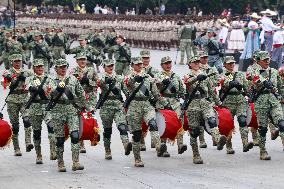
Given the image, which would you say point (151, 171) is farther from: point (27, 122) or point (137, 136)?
point (27, 122)

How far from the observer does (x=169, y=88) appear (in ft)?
64.5

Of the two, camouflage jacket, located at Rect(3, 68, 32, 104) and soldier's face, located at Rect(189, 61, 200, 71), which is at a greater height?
soldier's face, located at Rect(189, 61, 200, 71)

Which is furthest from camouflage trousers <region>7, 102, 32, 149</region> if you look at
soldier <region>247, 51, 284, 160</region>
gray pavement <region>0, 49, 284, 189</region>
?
soldier <region>247, 51, 284, 160</region>

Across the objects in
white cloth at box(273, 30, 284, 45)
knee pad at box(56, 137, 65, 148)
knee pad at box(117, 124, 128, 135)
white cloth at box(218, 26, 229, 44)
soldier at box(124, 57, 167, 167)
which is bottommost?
knee pad at box(56, 137, 65, 148)

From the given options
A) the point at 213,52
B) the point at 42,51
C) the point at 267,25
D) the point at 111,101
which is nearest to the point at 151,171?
the point at 111,101

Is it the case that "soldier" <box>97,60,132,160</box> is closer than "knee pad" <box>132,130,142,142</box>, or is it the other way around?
"knee pad" <box>132,130,142,142</box>

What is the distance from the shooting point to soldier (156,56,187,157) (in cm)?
1939

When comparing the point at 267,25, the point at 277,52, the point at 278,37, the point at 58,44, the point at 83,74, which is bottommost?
the point at 83,74

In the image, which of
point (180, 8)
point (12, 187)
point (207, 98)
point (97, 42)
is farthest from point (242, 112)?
point (180, 8)

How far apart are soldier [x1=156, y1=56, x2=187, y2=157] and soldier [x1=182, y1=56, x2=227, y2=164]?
41 centimetres

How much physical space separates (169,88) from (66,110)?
2.45 metres

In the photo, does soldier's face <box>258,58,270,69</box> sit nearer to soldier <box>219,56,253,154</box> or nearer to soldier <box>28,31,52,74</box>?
soldier <box>219,56,253,154</box>

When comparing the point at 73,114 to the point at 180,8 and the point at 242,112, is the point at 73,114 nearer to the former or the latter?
the point at 242,112

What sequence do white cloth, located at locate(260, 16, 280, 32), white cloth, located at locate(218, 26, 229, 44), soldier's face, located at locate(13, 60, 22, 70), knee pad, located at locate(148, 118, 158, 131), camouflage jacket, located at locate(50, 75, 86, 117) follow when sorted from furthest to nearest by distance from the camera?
white cloth, located at locate(218, 26, 229, 44)
white cloth, located at locate(260, 16, 280, 32)
soldier's face, located at locate(13, 60, 22, 70)
knee pad, located at locate(148, 118, 158, 131)
camouflage jacket, located at locate(50, 75, 86, 117)
